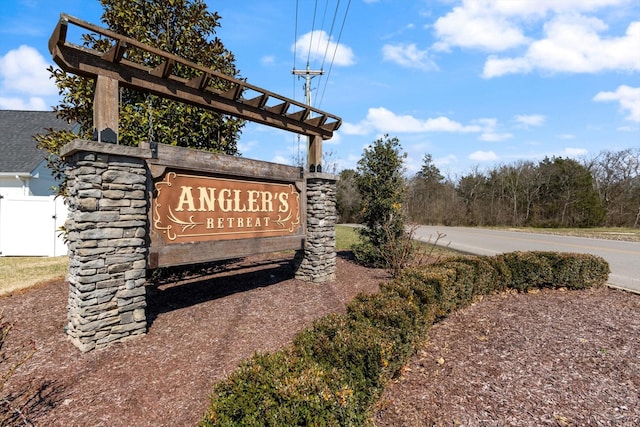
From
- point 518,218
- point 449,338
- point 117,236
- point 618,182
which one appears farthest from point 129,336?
point 618,182

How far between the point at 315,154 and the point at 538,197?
31545mm

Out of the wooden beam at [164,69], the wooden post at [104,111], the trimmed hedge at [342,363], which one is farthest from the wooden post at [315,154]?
the wooden post at [104,111]

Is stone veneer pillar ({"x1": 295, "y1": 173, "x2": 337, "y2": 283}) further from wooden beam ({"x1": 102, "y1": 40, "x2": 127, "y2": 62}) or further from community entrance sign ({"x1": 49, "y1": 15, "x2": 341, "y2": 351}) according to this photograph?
wooden beam ({"x1": 102, "y1": 40, "x2": 127, "y2": 62})

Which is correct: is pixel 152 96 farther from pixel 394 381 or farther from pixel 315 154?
pixel 394 381

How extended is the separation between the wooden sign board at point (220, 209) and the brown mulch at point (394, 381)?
4.02ft

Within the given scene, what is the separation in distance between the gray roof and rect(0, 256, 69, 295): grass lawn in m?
4.89

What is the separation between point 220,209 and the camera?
5543mm

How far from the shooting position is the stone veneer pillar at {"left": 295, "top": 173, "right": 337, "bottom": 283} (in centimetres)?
721

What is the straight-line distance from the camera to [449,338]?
15.4 feet

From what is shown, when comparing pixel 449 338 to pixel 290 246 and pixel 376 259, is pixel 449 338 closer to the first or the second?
pixel 290 246

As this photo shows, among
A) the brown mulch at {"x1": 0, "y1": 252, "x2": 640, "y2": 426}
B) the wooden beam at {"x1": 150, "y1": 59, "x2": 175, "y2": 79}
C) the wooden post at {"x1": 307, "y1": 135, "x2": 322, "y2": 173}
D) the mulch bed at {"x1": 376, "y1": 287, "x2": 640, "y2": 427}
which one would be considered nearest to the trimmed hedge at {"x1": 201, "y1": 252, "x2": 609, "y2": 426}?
the mulch bed at {"x1": 376, "y1": 287, "x2": 640, "y2": 427}

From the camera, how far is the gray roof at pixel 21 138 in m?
13.3

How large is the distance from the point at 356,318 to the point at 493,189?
3525 centimetres

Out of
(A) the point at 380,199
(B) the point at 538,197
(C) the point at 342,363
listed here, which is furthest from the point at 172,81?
(B) the point at 538,197
